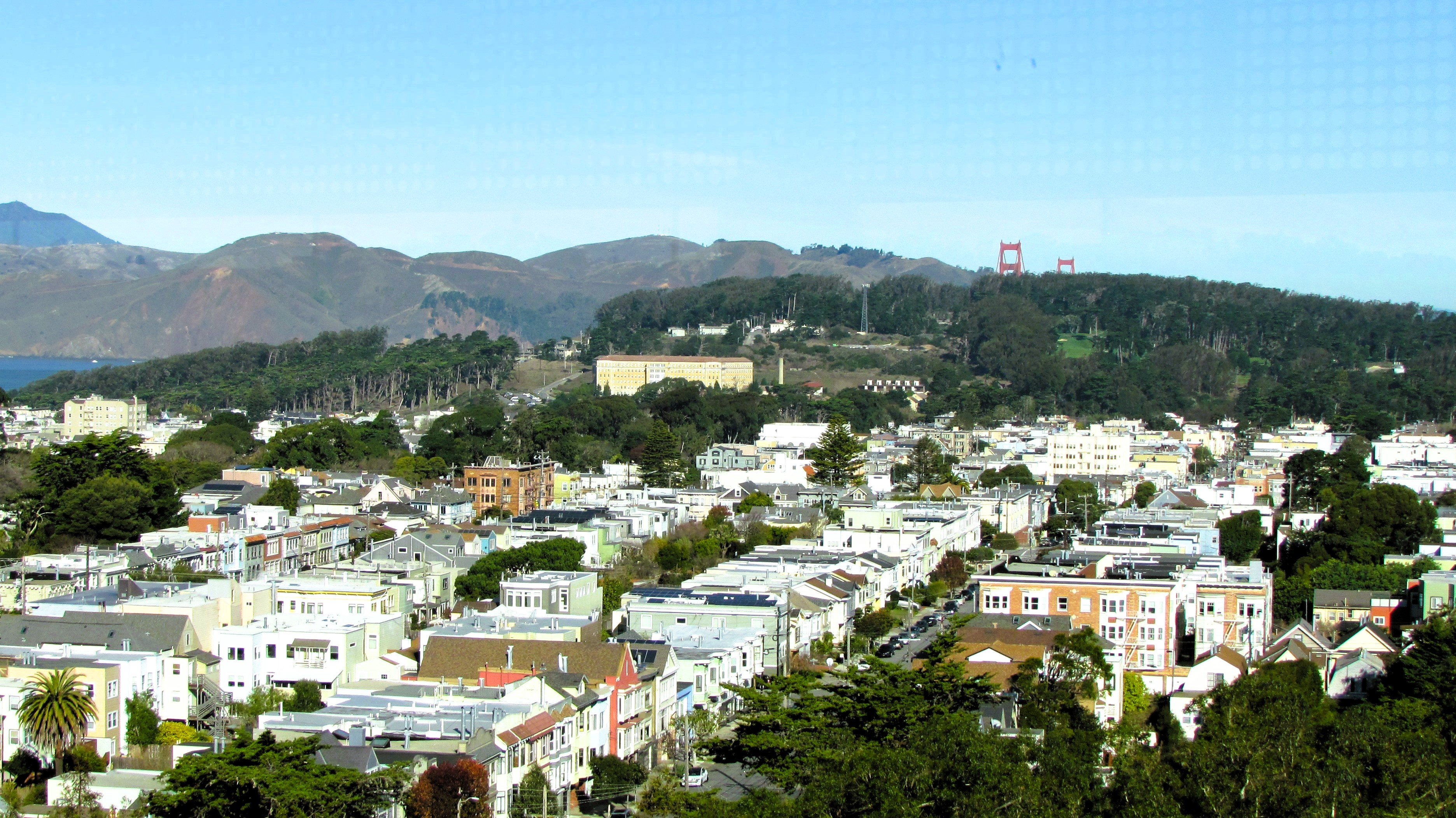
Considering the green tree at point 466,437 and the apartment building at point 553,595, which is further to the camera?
the green tree at point 466,437

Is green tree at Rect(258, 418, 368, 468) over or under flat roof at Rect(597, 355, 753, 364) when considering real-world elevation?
under

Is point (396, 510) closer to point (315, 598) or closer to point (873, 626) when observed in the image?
point (315, 598)

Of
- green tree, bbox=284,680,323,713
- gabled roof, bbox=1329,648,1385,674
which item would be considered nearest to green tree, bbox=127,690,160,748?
green tree, bbox=284,680,323,713

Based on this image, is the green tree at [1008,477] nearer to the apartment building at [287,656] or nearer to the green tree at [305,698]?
the apartment building at [287,656]

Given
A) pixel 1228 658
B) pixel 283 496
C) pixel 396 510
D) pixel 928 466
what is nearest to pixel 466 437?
pixel 928 466

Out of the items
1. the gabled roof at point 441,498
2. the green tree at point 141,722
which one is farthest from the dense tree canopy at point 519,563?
the gabled roof at point 441,498

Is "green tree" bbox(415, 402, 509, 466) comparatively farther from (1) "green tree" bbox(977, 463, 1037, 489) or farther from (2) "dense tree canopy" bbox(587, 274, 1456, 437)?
(2) "dense tree canopy" bbox(587, 274, 1456, 437)

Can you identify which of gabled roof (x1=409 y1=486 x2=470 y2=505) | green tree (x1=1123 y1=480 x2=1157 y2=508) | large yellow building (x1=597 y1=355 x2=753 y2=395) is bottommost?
green tree (x1=1123 y1=480 x2=1157 y2=508)
